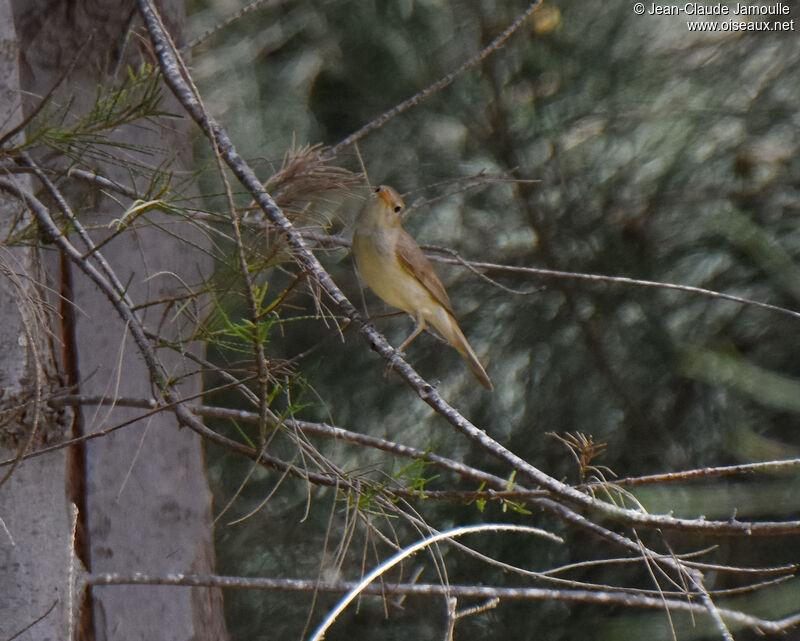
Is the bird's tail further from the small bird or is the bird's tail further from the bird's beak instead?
the bird's beak

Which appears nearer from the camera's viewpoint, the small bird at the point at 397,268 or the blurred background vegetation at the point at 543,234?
the small bird at the point at 397,268

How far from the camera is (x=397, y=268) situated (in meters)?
2.03

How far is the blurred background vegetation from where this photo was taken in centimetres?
208

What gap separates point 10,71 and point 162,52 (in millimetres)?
323

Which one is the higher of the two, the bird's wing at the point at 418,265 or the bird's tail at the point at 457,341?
the bird's wing at the point at 418,265

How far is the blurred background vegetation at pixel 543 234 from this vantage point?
81.8 inches

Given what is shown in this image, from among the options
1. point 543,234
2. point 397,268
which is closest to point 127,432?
point 397,268

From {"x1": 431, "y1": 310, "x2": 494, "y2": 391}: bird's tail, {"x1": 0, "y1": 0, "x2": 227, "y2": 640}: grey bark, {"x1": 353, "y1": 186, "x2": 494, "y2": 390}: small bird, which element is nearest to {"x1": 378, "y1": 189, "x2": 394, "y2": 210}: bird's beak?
{"x1": 353, "y1": 186, "x2": 494, "y2": 390}: small bird

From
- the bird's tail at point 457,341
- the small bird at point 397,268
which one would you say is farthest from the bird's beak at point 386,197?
the bird's tail at point 457,341

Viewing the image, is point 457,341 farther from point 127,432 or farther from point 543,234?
point 127,432

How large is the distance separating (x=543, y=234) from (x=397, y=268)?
0.38 metres

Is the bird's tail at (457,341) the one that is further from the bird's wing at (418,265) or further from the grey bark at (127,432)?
the grey bark at (127,432)

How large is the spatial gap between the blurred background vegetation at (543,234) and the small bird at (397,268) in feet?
0.33

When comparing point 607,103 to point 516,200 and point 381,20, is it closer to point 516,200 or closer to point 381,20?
point 516,200
